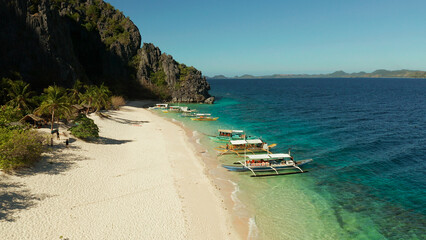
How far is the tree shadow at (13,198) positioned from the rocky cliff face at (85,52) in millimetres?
40825

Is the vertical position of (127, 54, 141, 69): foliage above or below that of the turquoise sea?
above

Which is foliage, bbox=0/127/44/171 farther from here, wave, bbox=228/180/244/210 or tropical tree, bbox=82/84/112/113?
tropical tree, bbox=82/84/112/113

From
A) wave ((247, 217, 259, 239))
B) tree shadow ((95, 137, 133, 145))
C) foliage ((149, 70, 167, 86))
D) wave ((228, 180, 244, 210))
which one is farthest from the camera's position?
foliage ((149, 70, 167, 86))

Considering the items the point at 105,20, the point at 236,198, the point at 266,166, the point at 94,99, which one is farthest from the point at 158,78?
the point at 236,198

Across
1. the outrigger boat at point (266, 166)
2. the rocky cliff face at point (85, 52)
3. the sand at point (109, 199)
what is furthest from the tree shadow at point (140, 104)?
the outrigger boat at point (266, 166)

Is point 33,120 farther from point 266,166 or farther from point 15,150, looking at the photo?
point 266,166

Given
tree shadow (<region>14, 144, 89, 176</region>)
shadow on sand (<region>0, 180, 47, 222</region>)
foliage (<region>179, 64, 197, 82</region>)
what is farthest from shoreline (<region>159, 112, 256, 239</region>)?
foliage (<region>179, 64, 197, 82</region>)

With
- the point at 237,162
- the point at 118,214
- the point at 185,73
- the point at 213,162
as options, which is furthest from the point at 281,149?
the point at 185,73

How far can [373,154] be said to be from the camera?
3653 centimetres

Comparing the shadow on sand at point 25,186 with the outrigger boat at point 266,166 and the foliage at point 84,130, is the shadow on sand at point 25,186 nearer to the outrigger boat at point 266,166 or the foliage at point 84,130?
the foliage at point 84,130

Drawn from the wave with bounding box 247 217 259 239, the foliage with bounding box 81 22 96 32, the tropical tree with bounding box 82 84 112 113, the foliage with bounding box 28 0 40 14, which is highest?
the foliage with bounding box 81 22 96 32

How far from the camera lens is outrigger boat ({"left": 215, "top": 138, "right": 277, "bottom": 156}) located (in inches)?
1475

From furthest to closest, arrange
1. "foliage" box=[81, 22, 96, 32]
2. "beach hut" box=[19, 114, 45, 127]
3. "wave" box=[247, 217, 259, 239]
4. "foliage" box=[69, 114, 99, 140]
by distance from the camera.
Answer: "foliage" box=[81, 22, 96, 32] < "beach hut" box=[19, 114, 45, 127] < "foliage" box=[69, 114, 99, 140] < "wave" box=[247, 217, 259, 239]

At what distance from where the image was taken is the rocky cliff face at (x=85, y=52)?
53219mm
